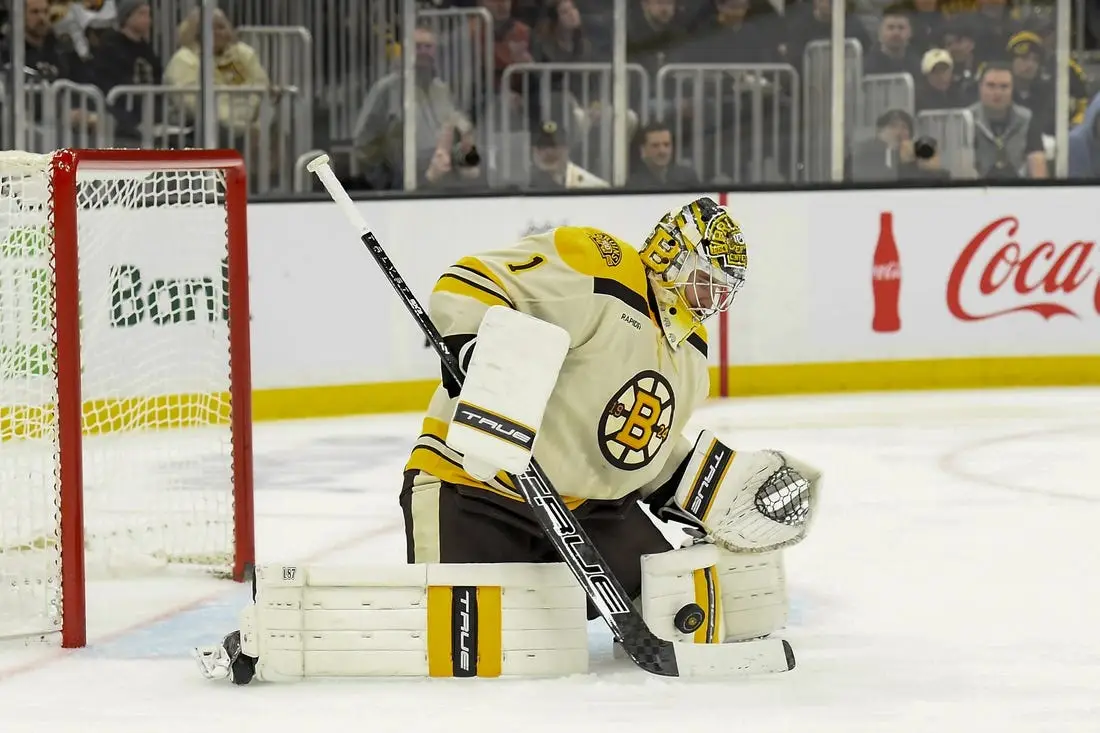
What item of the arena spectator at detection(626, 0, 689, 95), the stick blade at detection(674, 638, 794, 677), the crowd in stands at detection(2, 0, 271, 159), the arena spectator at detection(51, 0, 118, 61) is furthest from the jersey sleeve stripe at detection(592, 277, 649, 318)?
the arena spectator at detection(626, 0, 689, 95)

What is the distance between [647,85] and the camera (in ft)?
22.0

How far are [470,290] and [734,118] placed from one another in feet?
13.9

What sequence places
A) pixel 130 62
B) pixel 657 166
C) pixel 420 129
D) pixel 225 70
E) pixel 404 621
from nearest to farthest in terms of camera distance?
1. pixel 404 621
2. pixel 130 62
3. pixel 225 70
4. pixel 420 129
5. pixel 657 166

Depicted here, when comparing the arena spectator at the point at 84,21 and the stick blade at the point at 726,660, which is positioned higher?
the arena spectator at the point at 84,21

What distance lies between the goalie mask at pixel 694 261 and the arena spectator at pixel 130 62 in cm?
343

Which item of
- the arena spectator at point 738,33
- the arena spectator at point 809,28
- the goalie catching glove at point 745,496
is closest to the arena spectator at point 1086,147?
the arena spectator at point 809,28

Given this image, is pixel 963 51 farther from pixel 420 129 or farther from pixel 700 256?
pixel 700 256

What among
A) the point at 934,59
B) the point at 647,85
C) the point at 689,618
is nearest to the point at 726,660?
the point at 689,618

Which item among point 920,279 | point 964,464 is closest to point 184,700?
point 964,464

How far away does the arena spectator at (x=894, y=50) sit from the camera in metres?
6.92

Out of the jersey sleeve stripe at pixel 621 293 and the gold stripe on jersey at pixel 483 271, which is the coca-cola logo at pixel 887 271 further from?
the gold stripe on jersey at pixel 483 271

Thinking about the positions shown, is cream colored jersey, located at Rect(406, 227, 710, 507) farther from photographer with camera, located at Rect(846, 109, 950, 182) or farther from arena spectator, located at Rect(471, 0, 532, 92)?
photographer with camera, located at Rect(846, 109, 950, 182)

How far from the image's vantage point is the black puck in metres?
2.91

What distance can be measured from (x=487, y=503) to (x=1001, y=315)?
4392 mm
